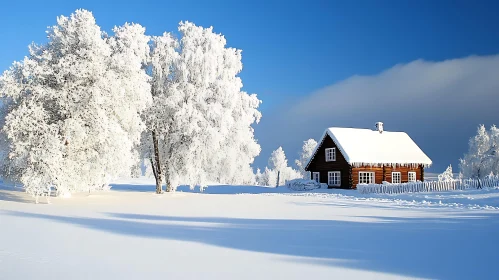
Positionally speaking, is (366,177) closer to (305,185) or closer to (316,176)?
(316,176)

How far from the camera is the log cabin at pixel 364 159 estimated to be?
46031mm

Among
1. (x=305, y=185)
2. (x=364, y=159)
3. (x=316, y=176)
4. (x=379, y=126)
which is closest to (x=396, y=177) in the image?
(x=364, y=159)

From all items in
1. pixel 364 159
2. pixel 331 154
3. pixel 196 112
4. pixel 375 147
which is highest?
pixel 196 112

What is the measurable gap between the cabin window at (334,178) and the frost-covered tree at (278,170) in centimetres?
6403

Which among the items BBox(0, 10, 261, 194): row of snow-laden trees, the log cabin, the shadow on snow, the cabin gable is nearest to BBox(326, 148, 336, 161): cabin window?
the log cabin

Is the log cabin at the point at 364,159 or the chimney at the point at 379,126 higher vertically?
the chimney at the point at 379,126

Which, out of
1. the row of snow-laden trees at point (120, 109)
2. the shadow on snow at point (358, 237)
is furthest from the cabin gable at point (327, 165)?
the shadow on snow at point (358, 237)

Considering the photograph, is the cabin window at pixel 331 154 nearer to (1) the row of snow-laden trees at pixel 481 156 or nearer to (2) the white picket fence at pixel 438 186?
(2) the white picket fence at pixel 438 186

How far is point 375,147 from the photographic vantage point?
48.9 m

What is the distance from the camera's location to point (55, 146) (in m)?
23.7

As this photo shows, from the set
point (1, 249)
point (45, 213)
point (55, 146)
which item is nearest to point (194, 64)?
point (55, 146)

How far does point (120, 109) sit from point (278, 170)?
294 ft

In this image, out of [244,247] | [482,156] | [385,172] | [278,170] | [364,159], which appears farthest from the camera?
[278,170]

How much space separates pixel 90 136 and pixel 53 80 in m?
4.37
